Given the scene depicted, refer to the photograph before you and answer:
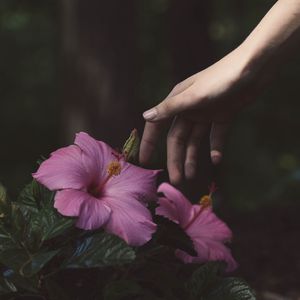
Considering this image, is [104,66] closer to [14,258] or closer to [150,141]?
[150,141]

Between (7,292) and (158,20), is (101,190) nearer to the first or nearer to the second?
(7,292)

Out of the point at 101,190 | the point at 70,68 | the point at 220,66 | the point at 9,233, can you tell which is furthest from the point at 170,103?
the point at 70,68

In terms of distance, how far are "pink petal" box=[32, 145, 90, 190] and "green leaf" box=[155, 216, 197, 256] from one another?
175mm

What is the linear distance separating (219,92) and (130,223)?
38 centimetres

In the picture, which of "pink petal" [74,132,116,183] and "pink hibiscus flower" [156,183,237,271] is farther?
"pink hibiscus flower" [156,183,237,271]

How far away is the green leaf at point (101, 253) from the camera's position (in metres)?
1.27

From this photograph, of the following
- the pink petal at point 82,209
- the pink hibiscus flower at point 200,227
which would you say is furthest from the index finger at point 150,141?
the pink petal at point 82,209

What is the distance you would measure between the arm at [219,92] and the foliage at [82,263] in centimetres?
23

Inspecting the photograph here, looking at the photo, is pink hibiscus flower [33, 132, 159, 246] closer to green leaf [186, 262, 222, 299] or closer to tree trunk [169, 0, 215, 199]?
green leaf [186, 262, 222, 299]

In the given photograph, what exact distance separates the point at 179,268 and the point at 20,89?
11.2m

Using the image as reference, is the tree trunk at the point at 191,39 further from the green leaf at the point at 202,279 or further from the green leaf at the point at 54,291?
the green leaf at the point at 54,291

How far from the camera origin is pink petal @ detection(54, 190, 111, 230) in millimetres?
1311

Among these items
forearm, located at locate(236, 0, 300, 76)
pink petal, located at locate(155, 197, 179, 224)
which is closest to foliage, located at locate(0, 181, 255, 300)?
pink petal, located at locate(155, 197, 179, 224)

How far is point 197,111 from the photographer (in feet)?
5.43
